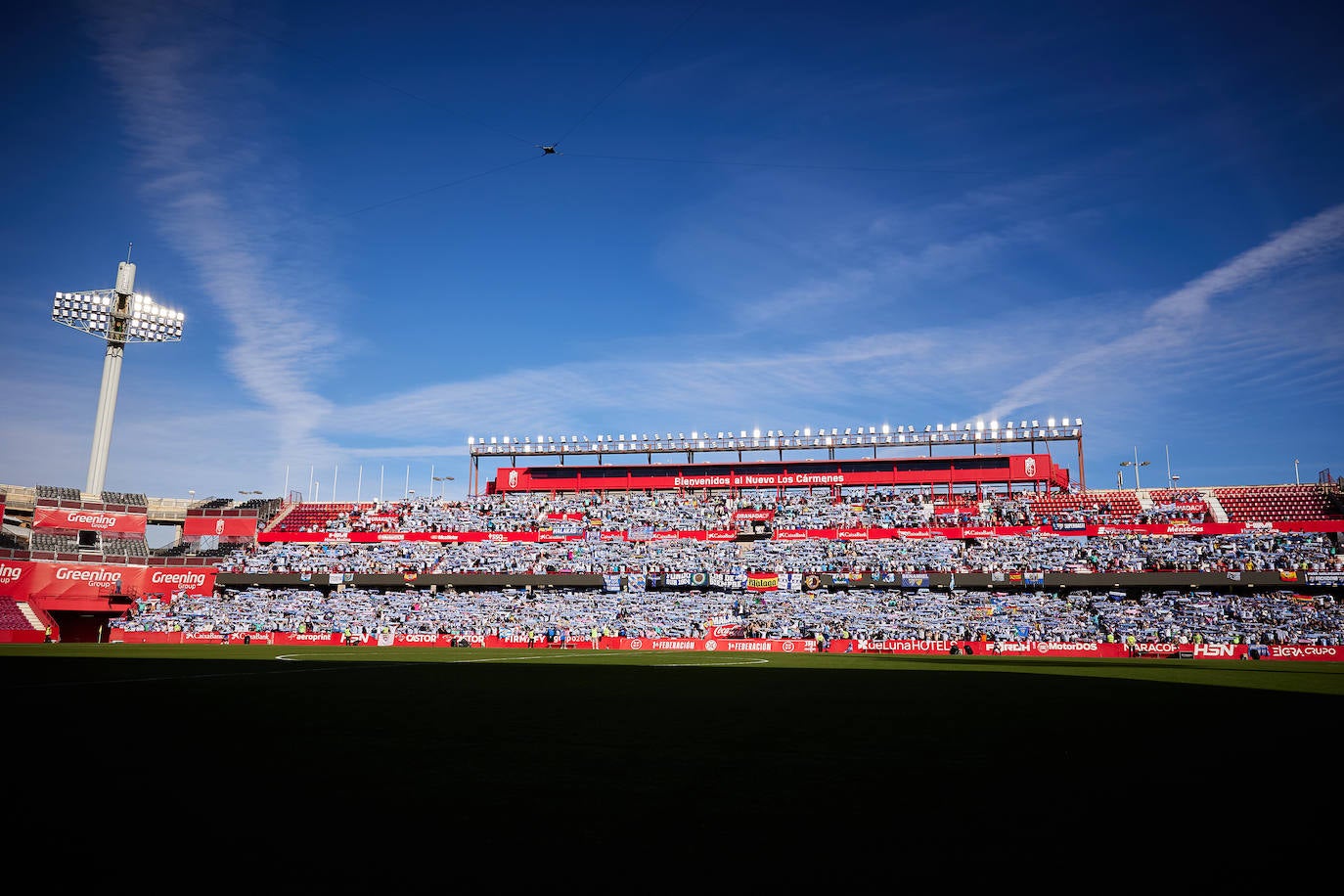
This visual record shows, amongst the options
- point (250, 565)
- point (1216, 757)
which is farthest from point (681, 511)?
point (1216, 757)

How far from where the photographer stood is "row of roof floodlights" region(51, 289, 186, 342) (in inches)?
A: 2707

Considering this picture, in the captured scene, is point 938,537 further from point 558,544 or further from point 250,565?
point 250,565

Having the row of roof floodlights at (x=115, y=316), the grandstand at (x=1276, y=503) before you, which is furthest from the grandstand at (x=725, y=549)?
the row of roof floodlights at (x=115, y=316)

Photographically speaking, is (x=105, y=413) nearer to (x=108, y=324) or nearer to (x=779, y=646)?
(x=108, y=324)

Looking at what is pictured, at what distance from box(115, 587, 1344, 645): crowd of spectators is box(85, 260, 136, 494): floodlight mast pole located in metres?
16.7

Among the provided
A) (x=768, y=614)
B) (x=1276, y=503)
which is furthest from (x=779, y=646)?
(x=1276, y=503)

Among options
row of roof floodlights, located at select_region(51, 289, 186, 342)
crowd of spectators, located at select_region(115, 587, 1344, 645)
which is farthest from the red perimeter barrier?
row of roof floodlights, located at select_region(51, 289, 186, 342)

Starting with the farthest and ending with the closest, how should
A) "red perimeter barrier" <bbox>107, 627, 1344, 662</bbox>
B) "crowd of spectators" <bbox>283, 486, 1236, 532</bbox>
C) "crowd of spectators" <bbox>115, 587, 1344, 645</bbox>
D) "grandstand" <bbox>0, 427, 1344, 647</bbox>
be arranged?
1. "crowd of spectators" <bbox>283, 486, 1236, 532</bbox>
2. "grandstand" <bbox>0, 427, 1344, 647</bbox>
3. "crowd of spectators" <bbox>115, 587, 1344, 645</bbox>
4. "red perimeter barrier" <bbox>107, 627, 1344, 662</bbox>

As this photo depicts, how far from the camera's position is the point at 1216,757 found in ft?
34.5

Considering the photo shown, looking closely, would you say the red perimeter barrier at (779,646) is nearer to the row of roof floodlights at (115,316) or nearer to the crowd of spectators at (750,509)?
the crowd of spectators at (750,509)

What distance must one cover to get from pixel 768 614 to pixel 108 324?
63443 mm

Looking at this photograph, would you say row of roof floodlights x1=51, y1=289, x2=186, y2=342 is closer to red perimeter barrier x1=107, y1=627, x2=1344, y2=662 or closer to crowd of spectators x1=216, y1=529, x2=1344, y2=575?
crowd of spectators x1=216, y1=529, x2=1344, y2=575

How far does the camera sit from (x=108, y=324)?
230 ft

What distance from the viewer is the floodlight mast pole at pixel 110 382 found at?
70000 mm
